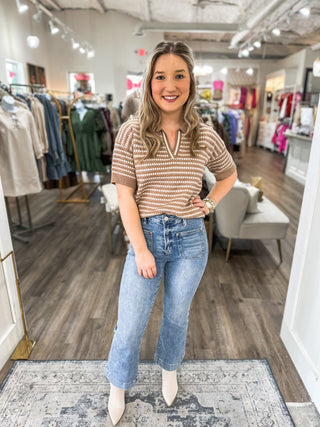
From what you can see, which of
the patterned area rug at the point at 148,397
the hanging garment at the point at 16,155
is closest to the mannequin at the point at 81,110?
the hanging garment at the point at 16,155

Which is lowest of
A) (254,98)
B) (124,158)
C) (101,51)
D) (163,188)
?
(163,188)

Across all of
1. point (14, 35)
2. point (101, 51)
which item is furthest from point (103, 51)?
point (14, 35)

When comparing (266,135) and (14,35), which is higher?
(14,35)

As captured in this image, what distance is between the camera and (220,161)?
4.14 ft

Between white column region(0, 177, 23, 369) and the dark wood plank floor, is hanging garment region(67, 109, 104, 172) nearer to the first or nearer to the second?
the dark wood plank floor

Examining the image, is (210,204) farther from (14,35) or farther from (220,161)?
(14,35)

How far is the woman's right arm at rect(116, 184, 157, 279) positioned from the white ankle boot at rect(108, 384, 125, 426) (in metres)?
0.64

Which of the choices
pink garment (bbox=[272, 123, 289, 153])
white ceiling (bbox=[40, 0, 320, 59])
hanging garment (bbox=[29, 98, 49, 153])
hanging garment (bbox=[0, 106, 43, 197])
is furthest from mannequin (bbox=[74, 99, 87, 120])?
pink garment (bbox=[272, 123, 289, 153])

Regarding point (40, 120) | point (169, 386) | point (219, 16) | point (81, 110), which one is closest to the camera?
point (169, 386)

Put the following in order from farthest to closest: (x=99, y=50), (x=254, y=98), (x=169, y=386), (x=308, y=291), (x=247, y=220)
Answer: (x=254, y=98)
(x=99, y=50)
(x=247, y=220)
(x=308, y=291)
(x=169, y=386)

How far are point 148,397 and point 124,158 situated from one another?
1190 mm

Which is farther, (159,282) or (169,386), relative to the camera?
(169,386)

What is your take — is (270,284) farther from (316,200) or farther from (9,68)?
(9,68)

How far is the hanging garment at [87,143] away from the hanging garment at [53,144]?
1.35 feet
